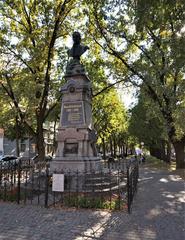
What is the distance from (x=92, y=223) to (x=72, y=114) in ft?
23.8

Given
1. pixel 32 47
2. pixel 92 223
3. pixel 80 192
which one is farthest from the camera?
pixel 32 47

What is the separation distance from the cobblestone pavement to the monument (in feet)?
12.5

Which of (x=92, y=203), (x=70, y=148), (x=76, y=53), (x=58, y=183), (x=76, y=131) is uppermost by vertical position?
(x=76, y=53)

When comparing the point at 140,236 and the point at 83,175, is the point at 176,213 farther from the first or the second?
the point at 83,175

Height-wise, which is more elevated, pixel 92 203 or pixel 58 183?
pixel 58 183

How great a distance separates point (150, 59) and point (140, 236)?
1697cm

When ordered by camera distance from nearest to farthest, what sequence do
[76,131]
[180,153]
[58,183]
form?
[58,183] < [76,131] < [180,153]

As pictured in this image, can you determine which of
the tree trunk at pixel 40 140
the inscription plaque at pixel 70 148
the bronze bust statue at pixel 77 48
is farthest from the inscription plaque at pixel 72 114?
the tree trunk at pixel 40 140

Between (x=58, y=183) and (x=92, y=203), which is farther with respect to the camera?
(x=58, y=183)

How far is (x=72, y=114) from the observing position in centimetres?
1393

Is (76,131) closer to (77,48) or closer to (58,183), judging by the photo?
(58,183)

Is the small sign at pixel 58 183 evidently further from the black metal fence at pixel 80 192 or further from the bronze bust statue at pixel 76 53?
the bronze bust statue at pixel 76 53

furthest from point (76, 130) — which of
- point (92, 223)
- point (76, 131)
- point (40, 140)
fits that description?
point (40, 140)

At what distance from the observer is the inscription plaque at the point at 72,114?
540 inches
